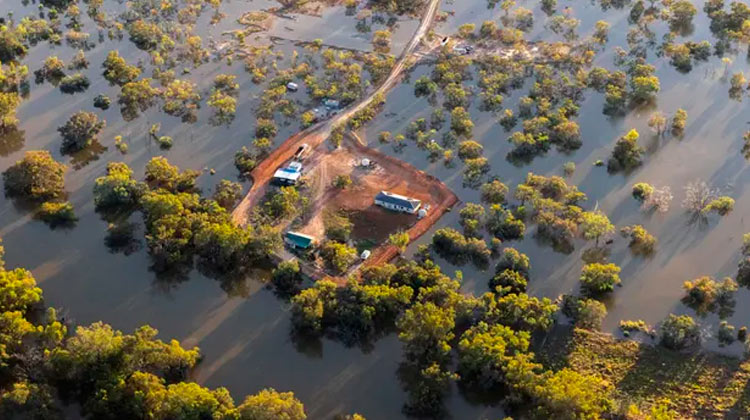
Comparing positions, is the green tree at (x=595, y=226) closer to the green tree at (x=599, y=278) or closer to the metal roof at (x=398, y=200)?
the green tree at (x=599, y=278)

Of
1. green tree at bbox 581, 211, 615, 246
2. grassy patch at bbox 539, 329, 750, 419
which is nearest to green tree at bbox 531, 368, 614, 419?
grassy patch at bbox 539, 329, 750, 419

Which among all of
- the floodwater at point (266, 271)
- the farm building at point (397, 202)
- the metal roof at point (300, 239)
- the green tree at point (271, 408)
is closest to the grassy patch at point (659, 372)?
the floodwater at point (266, 271)

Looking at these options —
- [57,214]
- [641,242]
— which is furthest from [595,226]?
[57,214]

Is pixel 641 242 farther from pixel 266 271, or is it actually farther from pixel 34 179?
pixel 34 179

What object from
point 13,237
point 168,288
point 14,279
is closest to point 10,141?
point 13,237

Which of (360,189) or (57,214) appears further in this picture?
(360,189)

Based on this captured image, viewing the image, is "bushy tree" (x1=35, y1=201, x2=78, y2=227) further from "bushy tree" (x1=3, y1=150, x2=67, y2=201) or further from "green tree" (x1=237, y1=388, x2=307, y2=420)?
"green tree" (x1=237, y1=388, x2=307, y2=420)
